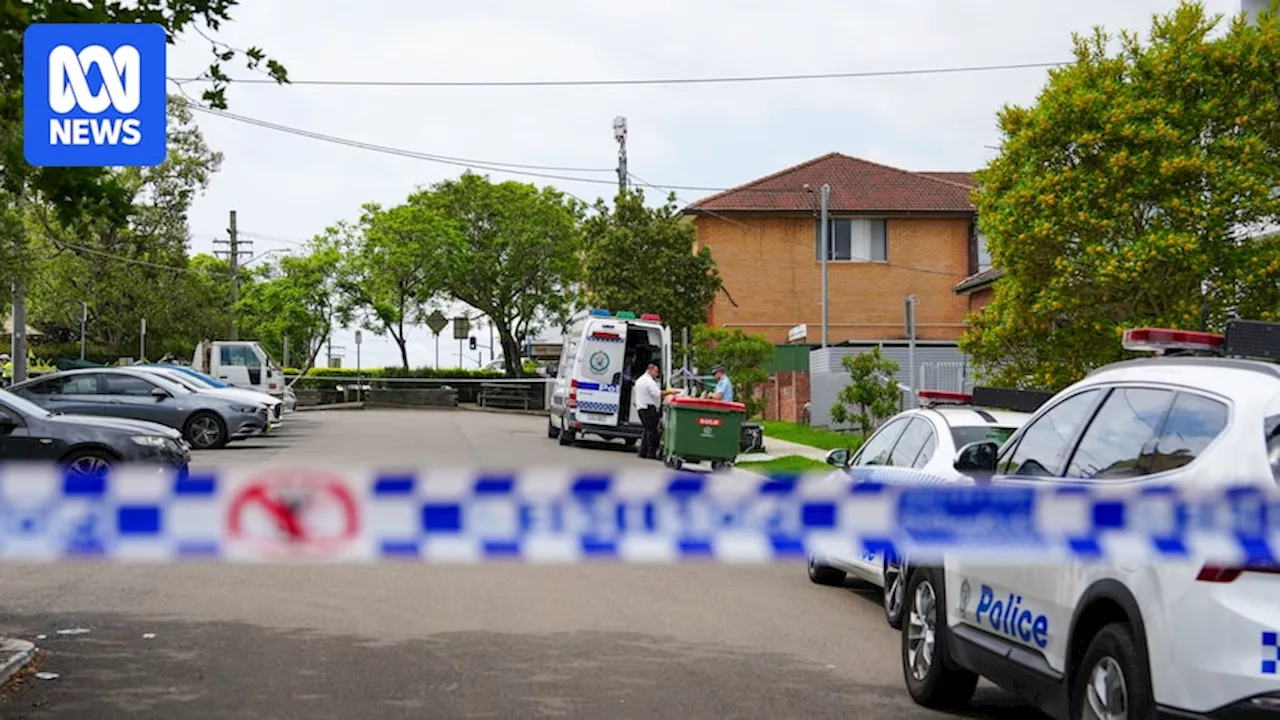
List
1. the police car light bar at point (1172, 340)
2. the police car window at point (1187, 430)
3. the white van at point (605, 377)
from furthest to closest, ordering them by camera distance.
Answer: the white van at point (605, 377) → the police car light bar at point (1172, 340) → the police car window at point (1187, 430)

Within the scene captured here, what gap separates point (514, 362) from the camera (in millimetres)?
66562

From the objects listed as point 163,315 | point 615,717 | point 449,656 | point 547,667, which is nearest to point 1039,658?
point 615,717

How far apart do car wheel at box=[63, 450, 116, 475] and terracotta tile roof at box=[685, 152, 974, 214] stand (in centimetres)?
3524

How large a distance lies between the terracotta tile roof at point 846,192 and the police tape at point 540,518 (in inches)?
1805

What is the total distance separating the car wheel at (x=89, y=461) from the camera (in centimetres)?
1789

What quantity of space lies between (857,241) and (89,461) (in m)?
37.7

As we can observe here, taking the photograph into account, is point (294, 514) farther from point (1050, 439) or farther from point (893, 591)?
point (893, 591)

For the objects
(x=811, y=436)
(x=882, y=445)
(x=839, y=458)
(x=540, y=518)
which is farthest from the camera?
(x=811, y=436)

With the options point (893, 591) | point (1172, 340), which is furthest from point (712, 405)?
point (1172, 340)

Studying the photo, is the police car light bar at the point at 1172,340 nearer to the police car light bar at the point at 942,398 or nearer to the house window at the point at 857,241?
the police car light bar at the point at 942,398

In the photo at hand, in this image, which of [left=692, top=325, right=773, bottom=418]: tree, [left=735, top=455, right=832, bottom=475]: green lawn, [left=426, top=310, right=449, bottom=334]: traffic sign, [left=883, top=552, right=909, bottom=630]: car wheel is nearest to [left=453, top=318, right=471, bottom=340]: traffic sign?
[left=426, top=310, right=449, bottom=334]: traffic sign

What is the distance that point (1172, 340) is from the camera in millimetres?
6520

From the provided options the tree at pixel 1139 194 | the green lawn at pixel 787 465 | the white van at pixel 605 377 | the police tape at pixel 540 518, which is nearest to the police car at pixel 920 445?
the police tape at pixel 540 518

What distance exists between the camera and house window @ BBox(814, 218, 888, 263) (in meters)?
52.7
